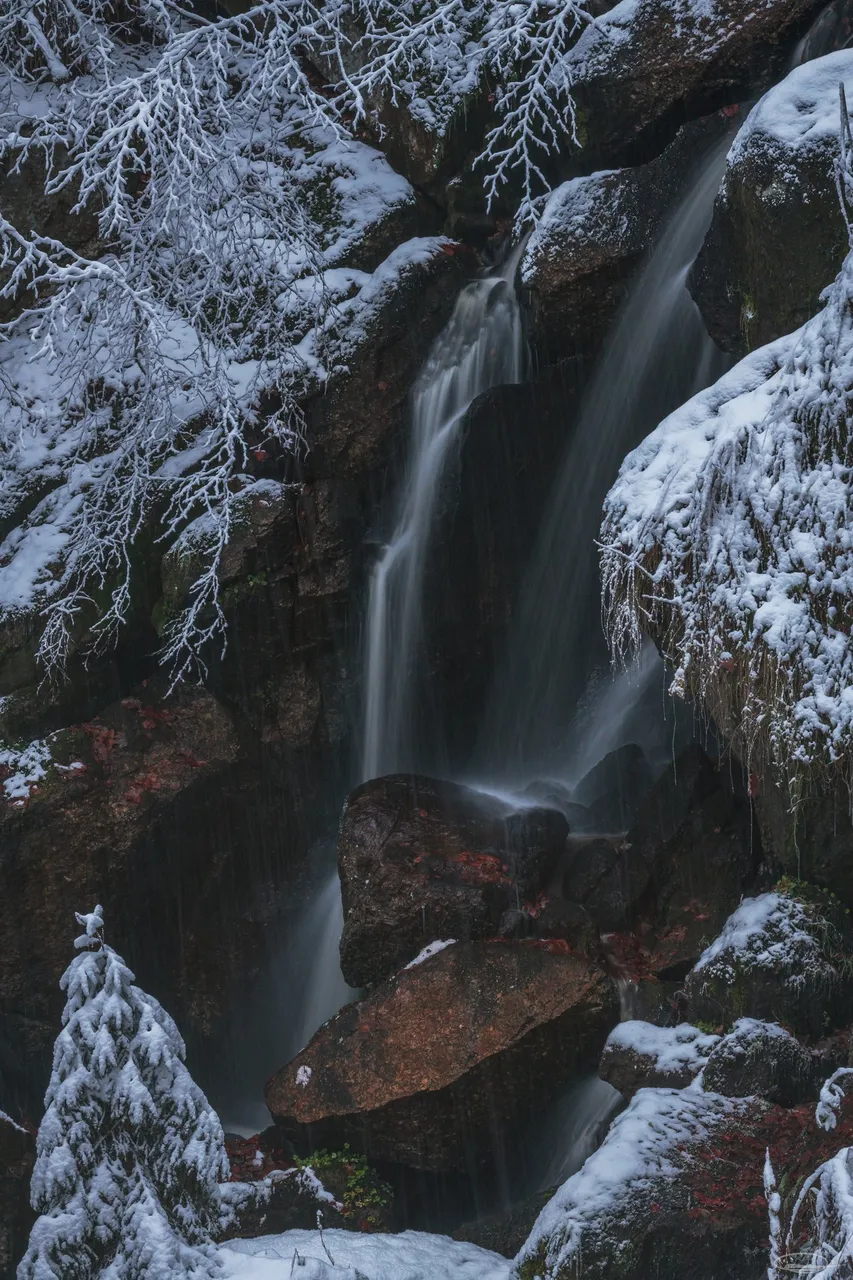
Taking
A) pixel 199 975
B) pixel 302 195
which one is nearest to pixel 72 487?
pixel 302 195

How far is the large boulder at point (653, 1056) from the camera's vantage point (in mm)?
5680

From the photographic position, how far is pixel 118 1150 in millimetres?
3594

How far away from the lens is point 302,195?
10891 mm

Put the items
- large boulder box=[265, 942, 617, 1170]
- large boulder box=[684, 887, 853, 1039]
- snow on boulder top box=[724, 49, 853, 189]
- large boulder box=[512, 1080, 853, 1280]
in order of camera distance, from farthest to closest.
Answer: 1. large boulder box=[265, 942, 617, 1170]
2. snow on boulder top box=[724, 49, 853, 189]
3. large boulder box=[684, 887, 853, 1039]
4. large boulder box=[512, 1080, 853, 1280]

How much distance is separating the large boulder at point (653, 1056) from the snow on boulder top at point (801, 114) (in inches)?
181

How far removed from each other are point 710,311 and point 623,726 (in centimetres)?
349

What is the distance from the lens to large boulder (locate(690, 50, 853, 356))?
5.83 meters

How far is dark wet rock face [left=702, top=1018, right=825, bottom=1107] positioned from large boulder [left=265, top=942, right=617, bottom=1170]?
54.6 inches

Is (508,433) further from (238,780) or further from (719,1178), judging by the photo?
(719,1178)

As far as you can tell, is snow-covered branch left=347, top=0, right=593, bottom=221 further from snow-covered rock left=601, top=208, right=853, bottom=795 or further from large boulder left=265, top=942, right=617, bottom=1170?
large boulder left=265, top=942, right=617, bottom=1170

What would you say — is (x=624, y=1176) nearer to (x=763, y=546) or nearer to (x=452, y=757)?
(x=763, y=546)

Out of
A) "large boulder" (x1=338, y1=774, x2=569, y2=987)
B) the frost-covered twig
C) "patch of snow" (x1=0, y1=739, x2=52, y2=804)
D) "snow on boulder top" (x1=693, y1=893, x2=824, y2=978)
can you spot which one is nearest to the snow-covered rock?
"snow on boulder top" (x1=693, y1=893, x2=824, y2=978)

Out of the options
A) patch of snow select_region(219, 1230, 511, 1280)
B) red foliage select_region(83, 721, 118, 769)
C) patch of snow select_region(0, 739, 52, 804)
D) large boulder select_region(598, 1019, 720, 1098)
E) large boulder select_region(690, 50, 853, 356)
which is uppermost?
large boulder select_region(690, 50, 853, 356)

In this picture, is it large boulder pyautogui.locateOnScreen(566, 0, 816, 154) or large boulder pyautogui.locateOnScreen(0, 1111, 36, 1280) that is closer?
large boulder pyautogui.locateOnScreen(0, 1111, 36, 1280)
